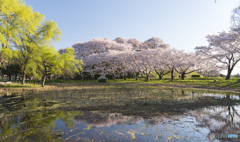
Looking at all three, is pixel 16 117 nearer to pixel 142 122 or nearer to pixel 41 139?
pixel 41 139

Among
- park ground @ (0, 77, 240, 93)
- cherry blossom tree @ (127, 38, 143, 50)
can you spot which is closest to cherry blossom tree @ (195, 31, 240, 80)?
park ground @ (0, 77, 240, 93)

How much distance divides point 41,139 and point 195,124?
18.5ft

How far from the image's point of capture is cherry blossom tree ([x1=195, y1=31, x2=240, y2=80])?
2558cm

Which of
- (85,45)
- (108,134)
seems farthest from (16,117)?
(85,45)

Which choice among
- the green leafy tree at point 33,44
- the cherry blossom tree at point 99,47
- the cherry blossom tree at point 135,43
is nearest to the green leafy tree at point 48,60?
the green leafy tree at point 33,44

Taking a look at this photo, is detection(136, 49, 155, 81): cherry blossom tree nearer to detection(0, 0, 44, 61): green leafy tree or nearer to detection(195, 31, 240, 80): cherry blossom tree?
detection(195, 31, 240, 80): cherry blossom tree

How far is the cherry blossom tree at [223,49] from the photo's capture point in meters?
25.6

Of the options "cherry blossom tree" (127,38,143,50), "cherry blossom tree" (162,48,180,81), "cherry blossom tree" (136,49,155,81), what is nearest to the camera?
"cherry blossom tree" (162,48,180,81)

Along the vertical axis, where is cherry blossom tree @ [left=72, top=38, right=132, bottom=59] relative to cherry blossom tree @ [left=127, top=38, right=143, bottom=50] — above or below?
below

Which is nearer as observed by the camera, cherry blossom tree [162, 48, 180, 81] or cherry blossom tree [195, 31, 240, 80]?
cherry blossom tree [195, 31, 240, 80]

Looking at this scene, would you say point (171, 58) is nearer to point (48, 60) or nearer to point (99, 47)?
point (99, 47)

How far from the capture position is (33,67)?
22344mm

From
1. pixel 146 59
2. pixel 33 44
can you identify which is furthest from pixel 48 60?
pixel 146 59

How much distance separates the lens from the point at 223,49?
27719 mm
